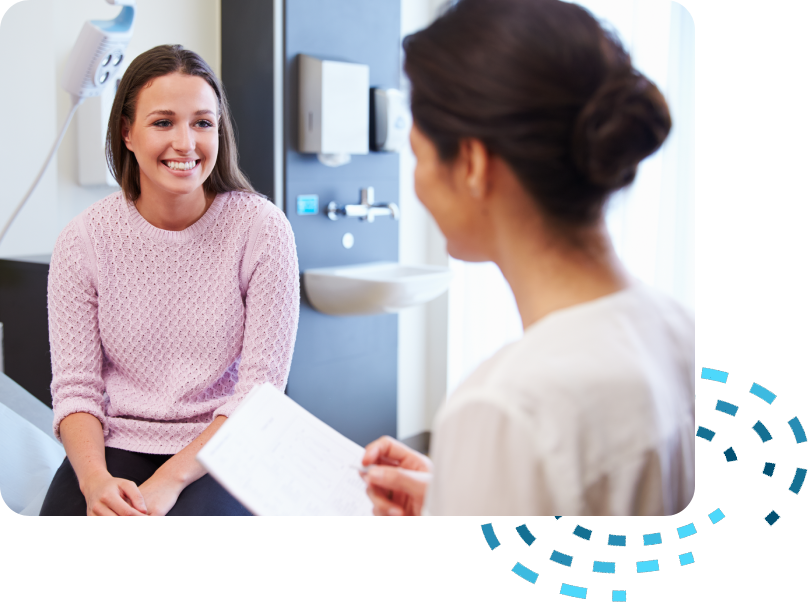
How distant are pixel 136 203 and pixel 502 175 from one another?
0.88 meters

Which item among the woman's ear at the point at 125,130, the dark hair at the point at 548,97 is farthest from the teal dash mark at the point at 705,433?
the woman's ear at the point at 125,130

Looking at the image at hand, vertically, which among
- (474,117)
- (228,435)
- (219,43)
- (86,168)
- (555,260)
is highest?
(219,43)

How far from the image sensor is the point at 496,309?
91.4 inches

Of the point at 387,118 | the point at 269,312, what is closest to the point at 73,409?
the point at 269,312

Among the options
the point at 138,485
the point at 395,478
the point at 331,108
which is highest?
the point at 331,108

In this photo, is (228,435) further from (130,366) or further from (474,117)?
(130,366)

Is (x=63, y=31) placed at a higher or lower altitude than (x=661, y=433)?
higher

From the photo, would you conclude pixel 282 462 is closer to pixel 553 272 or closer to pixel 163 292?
pixel 553 272

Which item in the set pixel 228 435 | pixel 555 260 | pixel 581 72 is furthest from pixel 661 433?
pixel 228 435

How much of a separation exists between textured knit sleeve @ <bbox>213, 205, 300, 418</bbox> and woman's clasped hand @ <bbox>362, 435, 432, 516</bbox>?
0.42 meters

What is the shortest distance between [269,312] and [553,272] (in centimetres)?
70

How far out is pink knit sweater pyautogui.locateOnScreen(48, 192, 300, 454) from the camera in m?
1.17

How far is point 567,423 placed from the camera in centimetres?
51

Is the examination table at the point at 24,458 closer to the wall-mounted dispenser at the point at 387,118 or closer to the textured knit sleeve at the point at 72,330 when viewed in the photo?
the textured knit sleeve at the point at 72,330
